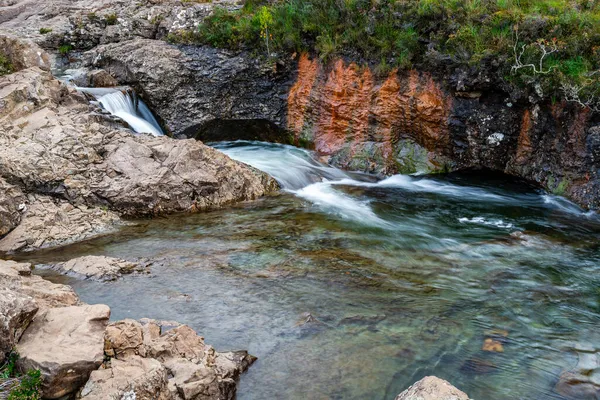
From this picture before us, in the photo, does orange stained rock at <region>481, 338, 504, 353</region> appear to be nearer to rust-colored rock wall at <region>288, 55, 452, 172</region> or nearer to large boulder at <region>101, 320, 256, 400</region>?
large boulder at <region>101, 320, 256, 400</region>

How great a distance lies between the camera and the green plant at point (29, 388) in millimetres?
3207

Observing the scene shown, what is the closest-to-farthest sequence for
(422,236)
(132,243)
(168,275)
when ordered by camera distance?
(168,275)
(132,243)
(422,236)

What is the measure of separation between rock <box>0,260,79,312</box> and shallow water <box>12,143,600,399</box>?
1.93ft

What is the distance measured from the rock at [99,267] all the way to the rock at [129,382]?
244 centimetres

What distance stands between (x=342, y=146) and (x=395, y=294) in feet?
21.9

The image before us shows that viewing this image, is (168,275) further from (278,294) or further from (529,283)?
(529,283)

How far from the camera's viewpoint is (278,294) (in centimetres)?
562

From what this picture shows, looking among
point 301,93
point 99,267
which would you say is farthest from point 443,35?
point 99,267

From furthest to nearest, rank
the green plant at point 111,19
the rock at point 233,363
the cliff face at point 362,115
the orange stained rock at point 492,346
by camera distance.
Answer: the green plant at point 111,19, the cliff face at point 362,115, the orange stained rock at point 492,346, the rock at point 233,363

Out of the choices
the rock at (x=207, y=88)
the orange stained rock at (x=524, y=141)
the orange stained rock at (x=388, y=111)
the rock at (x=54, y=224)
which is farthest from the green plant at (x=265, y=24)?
the rock at (x=54, y=224)

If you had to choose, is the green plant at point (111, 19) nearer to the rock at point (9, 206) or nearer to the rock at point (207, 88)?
the rock at point (207, 88)

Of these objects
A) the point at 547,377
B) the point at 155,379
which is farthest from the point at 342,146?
the point at 155,379

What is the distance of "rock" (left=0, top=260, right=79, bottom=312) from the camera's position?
4.14m

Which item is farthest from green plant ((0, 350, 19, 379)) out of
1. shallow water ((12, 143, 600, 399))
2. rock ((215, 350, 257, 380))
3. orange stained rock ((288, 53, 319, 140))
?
orange stained rock ((288, 53, 319, 140))
